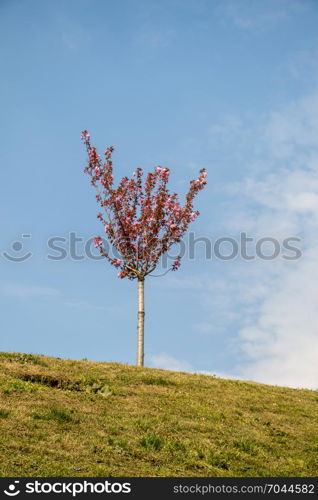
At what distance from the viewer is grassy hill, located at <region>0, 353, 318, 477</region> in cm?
1445

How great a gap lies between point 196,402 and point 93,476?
9856mm

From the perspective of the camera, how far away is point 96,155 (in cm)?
3759

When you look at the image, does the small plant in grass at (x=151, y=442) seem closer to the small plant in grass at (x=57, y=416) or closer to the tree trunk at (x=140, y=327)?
the small plant in grass at (x=57, y=416)

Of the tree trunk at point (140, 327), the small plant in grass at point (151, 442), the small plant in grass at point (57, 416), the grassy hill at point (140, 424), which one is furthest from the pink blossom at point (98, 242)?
the small plant in grass at point (151, 442)

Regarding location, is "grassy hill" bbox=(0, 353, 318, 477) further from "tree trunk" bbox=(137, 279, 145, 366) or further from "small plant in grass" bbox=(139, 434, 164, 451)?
"tree trunk" bbox=(137, 279, 145, 366)

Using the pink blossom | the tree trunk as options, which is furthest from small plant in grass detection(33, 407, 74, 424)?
the pink blossom

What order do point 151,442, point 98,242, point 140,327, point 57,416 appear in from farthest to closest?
point 98,242
point 140,327
point 57,416
point 151,442

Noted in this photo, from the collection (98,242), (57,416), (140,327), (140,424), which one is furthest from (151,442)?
(98,242)

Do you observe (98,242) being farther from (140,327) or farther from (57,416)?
(57,416)

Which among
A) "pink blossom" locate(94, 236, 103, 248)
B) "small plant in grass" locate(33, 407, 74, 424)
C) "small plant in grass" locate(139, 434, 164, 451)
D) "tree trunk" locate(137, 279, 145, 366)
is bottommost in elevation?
"small plant in grass" locate(139, 434, 164, 451)

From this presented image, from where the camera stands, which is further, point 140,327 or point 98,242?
point 98,242

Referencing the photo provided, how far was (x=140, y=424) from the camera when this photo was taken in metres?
18.0
